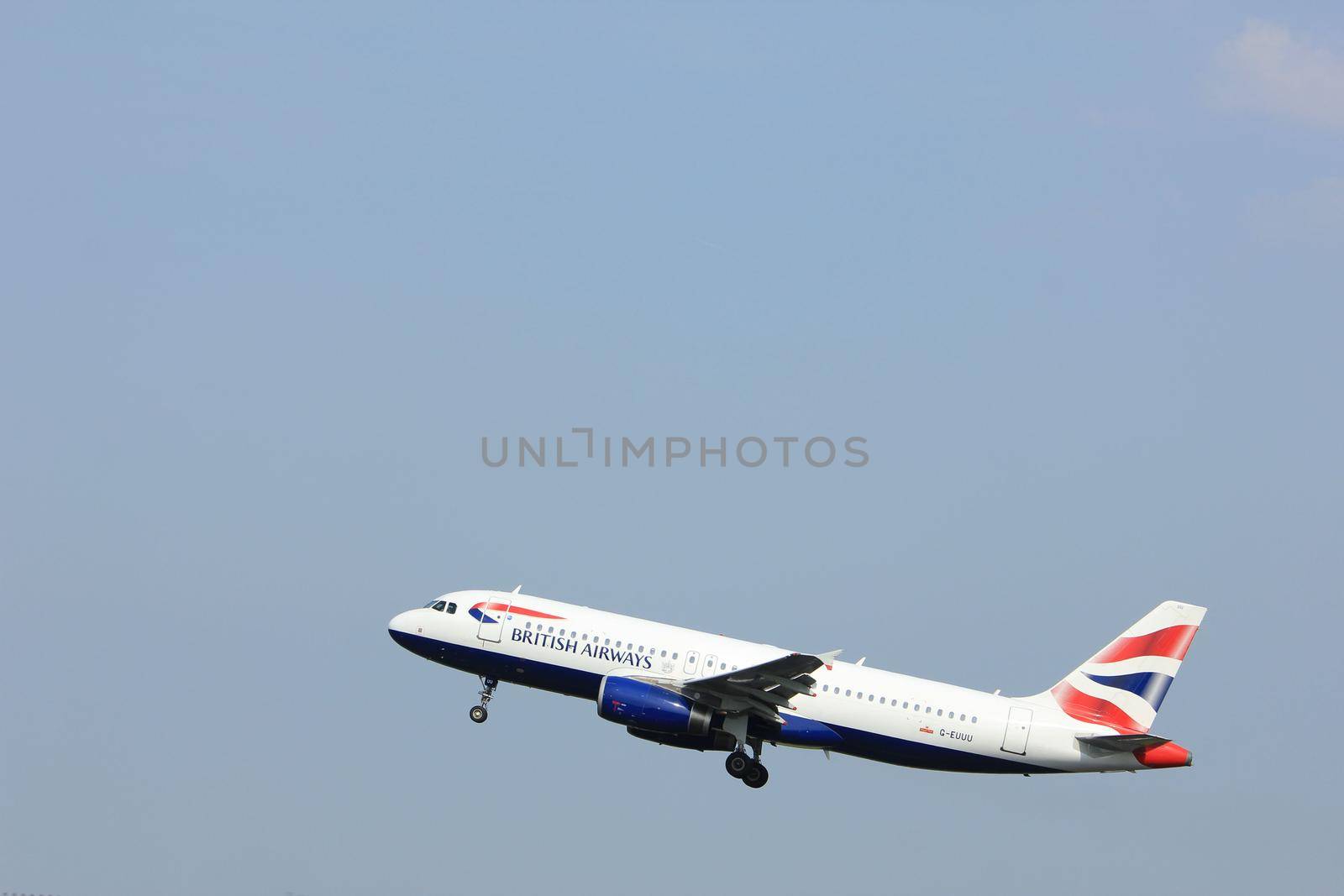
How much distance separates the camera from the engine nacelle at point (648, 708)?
159ft

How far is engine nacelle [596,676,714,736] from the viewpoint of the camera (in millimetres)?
48594

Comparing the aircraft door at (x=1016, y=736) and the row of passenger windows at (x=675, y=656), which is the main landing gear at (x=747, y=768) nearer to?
the row of passenger windows at (x=675, y=656)

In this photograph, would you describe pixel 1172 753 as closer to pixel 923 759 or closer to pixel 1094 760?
pixel 1094 760

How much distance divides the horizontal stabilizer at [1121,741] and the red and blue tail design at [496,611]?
17.1m

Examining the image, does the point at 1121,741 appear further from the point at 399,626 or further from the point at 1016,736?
the point at 399,626

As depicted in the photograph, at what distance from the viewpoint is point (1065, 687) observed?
5116 centimetres

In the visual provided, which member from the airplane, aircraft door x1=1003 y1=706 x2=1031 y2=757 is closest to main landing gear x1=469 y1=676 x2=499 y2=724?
the airplane

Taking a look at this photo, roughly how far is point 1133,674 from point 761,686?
12.5 m

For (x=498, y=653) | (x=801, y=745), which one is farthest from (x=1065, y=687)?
(x=498, y=653)

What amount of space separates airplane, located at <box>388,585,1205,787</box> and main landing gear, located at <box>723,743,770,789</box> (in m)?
0.04

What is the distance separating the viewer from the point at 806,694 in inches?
1964

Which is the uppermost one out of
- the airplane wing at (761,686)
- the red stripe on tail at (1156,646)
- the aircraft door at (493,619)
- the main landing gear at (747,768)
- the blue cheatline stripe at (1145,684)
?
the red stripe on tail at (1156,646)

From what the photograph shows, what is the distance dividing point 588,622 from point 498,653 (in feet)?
10.5

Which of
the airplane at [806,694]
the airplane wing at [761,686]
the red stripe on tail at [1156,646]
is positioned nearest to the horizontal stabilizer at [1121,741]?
the airplane at [806,694]
